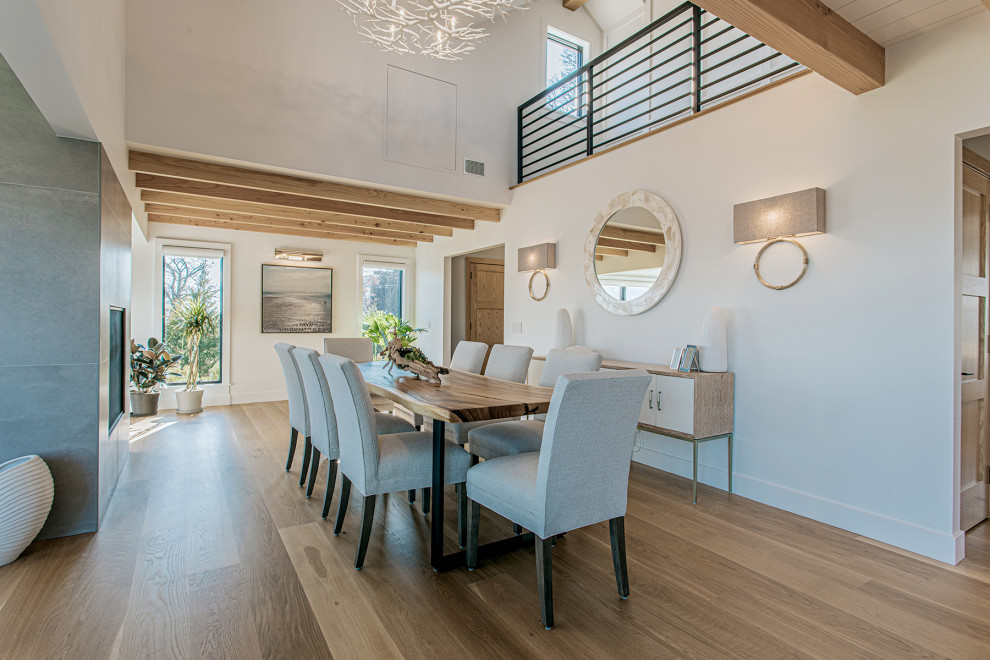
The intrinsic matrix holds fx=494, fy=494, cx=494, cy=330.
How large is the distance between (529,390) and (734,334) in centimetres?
153

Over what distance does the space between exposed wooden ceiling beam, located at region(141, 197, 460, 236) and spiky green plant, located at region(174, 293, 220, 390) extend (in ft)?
3.76

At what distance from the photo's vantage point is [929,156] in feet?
7.82

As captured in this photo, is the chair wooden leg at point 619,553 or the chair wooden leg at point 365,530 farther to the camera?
the chair wooden leg at point 365,530

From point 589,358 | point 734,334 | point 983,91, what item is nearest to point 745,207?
point 734,334

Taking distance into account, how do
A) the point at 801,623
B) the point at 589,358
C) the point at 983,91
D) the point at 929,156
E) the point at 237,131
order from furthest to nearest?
the point at 237,131, the point at 589,358, the point at 929,156, the point at 983,91, the point at 801,623

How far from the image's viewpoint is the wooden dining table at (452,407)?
6.75ft

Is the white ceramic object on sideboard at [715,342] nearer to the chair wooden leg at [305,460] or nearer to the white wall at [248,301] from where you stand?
the chair wooden leg at [305,460]

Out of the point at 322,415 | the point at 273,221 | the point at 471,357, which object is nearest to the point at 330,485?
the point at 322,415

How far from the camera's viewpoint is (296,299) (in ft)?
22.6

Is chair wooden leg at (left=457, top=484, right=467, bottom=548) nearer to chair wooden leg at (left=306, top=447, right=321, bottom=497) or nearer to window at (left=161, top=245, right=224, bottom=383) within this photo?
chair wooden leg at (left=306, top=447, right=321, bottom=497)

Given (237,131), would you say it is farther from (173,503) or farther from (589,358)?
(589,358)

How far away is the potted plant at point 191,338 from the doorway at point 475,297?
3.19 meters

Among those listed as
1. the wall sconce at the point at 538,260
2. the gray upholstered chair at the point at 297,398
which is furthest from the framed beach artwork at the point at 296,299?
the gray upholstered chair at the point at 297,398

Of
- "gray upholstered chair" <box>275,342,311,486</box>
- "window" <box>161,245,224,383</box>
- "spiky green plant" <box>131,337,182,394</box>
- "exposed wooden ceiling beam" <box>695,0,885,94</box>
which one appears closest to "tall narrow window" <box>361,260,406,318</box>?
"window" <box>161,245,224,383</box>
